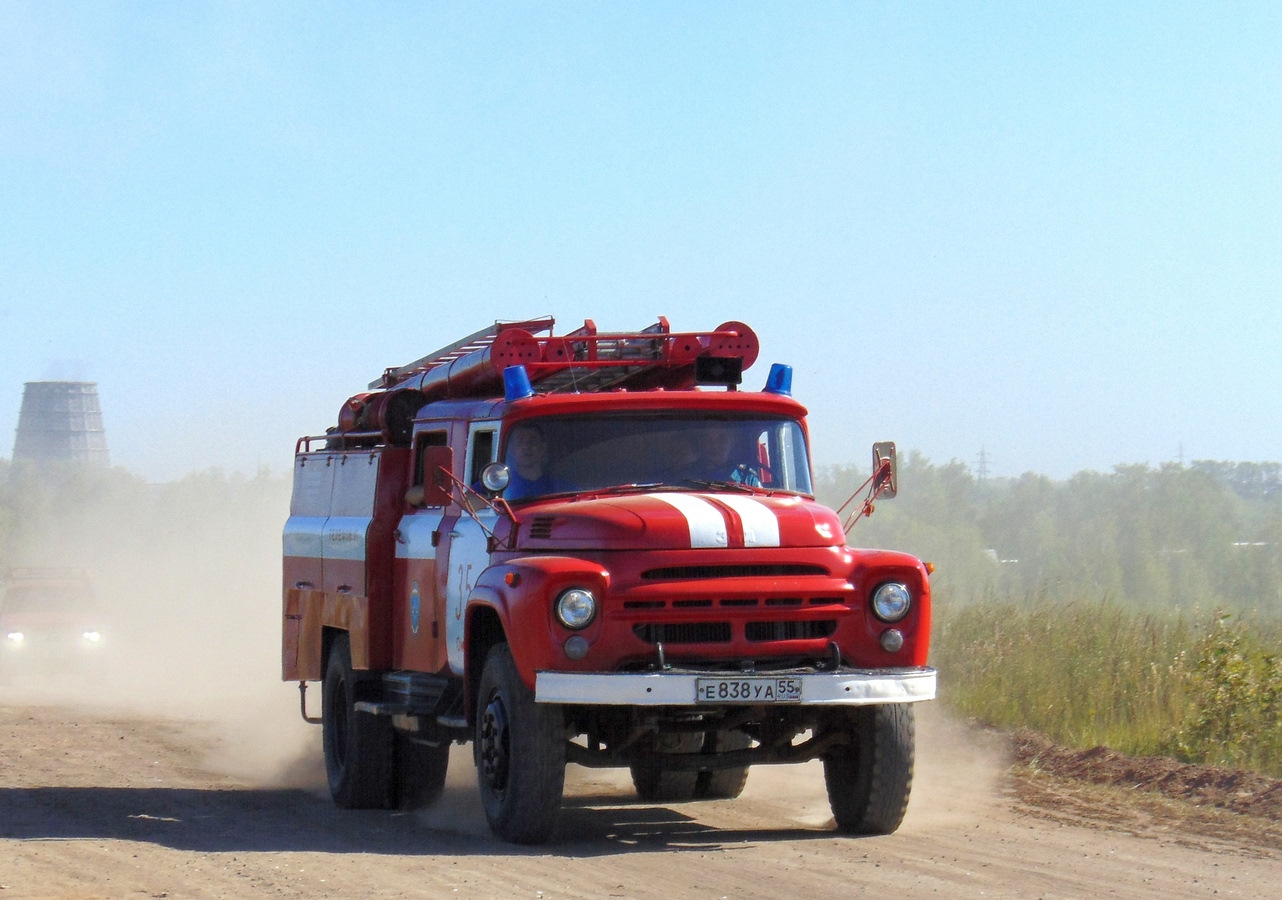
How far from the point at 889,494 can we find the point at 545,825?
307cm

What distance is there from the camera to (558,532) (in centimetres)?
948

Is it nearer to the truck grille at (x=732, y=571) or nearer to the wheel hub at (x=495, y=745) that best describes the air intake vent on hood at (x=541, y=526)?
the truck grille at (x=732, y=571)

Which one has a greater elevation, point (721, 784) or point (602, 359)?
point (602, 359)

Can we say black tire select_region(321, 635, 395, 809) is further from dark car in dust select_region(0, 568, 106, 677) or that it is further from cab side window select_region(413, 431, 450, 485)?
dark car in dust select_region(0, 568, 106, 677)

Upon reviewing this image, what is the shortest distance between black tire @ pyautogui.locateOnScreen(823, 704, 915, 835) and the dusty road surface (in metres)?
0.17

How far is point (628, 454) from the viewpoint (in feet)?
33.3

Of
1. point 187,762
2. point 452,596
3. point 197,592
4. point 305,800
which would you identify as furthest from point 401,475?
point 197,592

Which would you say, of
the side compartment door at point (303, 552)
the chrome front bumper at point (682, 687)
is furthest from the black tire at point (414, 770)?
the chrome front bumper at point (682, 687)

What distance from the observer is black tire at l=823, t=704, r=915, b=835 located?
31.1ft

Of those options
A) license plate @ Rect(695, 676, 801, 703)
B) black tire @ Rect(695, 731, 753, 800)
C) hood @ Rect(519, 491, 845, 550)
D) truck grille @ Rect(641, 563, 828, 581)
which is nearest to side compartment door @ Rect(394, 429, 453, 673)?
hood @ Rect(519, 491, 845, 550)

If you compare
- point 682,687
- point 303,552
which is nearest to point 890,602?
point 682,687

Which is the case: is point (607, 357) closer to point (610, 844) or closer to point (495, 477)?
point (495, 477)

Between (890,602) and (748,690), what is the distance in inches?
42.1

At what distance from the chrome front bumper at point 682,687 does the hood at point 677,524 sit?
2.46 feet
